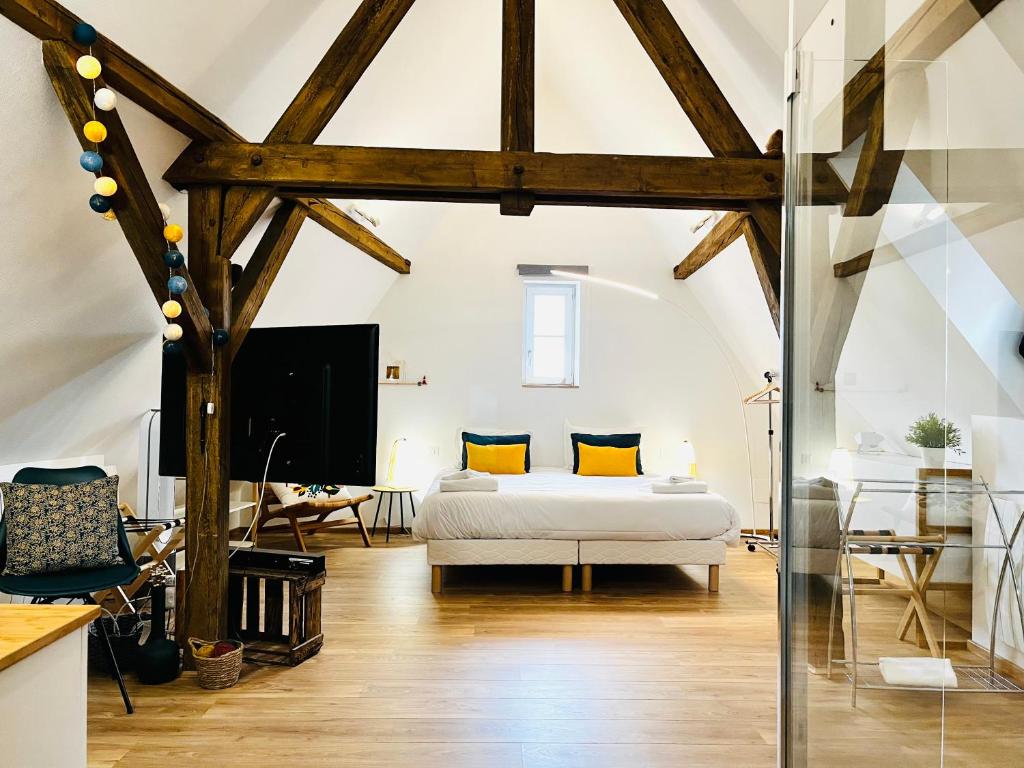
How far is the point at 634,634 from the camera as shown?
12.8ft

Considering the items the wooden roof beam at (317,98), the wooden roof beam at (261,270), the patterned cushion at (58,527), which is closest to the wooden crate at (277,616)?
the patterned cushion at (58,527)

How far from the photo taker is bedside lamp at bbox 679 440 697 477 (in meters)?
6.55

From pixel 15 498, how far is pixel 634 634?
9.55 feet

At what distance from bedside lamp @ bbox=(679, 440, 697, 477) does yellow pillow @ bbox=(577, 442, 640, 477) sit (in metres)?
0.49

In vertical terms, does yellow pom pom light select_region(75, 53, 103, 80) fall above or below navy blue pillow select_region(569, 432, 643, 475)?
above

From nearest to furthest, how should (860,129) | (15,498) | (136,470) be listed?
(860,129) < (15,498) < (136,470)

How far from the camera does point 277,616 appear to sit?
11.8ft

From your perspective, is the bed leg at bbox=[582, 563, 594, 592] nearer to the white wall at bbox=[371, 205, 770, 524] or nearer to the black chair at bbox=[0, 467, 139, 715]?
the white wall at bbox=[371, 205, 770, 524]

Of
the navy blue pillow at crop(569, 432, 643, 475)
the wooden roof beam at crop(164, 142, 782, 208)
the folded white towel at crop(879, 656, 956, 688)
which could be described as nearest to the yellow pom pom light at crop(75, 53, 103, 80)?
the wooden roof beam at crop(164, 142, 782, 208)

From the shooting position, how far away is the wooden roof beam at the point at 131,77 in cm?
221

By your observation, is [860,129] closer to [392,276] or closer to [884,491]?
[884,491]

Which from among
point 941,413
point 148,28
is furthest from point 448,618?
point 941,413

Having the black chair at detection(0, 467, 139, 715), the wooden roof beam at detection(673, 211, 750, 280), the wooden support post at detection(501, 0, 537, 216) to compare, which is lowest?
the black chair at detection(0, 467, 139, 715)

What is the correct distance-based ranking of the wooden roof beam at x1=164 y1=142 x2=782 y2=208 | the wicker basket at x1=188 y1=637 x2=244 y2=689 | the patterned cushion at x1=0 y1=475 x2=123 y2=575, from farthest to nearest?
the wooden roof beam at x1=164 y1=142 x2=782 y2=208, the wicker basket at x1=188 y1=637 x2=244 y2=689, the patterned cushion at x1=0 y1=475 x2=123 y2=575
